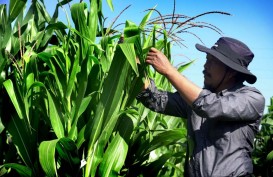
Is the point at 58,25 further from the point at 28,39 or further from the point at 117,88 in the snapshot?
the point at 117,88

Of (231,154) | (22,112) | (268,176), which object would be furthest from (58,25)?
(268,176)

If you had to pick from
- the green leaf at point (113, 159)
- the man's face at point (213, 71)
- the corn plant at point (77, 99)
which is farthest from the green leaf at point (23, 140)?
the man's face at point (213, 71)

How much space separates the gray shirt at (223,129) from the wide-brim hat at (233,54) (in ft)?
Result: 0.24

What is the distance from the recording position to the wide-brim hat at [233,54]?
1623mm

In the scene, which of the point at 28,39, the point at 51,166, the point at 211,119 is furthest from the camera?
the point at 28,39

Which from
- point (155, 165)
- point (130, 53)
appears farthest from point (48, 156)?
point (155, 165)

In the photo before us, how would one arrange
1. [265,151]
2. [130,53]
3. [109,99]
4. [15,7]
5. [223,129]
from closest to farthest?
[130,53]
[109,99]
[223,129]
[15,7]
[265,151]

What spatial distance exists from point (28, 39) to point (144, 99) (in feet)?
1.77

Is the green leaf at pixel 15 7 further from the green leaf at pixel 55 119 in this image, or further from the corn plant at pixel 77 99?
the green leaf at pixel 55 119

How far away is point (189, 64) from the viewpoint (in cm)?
205

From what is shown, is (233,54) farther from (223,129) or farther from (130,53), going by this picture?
(130,53)

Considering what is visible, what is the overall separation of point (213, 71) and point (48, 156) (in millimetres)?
672

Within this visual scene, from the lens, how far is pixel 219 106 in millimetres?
1499

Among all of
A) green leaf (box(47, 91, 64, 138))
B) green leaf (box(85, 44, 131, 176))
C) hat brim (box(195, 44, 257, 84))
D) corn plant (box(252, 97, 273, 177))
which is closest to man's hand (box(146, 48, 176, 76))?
green leaf (box(85, 44, 131, 176))
